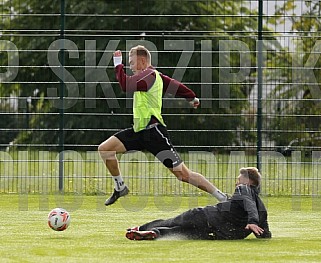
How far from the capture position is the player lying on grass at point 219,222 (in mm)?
9797

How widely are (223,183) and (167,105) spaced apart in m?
3.35

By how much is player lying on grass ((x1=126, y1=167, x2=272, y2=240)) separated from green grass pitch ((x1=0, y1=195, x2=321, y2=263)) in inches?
4.6

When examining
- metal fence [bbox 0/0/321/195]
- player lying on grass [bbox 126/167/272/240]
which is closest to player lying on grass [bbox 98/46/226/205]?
player lying on grass [bbox 126/167/272/240]

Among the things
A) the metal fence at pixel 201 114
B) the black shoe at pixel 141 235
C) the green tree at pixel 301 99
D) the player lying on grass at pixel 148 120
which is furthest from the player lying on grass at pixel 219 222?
the green tree at pixel 301 99

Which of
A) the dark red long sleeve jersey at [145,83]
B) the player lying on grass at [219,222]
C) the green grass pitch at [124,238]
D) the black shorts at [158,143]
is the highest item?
the dark red long sleeve jersey at [145,83]

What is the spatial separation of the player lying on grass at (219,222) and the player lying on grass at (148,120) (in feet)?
4.58

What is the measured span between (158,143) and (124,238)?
169 cm

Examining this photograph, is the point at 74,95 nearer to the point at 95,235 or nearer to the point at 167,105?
the point at 167,105

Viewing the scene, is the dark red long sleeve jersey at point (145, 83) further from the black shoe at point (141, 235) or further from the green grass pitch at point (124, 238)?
the black shoe at point (141, 235)

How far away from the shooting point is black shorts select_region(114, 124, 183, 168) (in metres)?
11.4

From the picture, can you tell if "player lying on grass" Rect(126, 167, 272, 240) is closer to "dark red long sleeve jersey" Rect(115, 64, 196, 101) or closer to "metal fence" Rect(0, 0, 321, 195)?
"dark red long sleeve jersey" Rect(115, 64, 196, 101)

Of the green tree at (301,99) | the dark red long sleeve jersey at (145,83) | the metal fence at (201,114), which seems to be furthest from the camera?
the green tree at (301,99)

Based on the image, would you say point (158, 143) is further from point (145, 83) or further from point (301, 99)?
point (301, 99)

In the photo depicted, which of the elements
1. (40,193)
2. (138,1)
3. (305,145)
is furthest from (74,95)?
(138,1)
